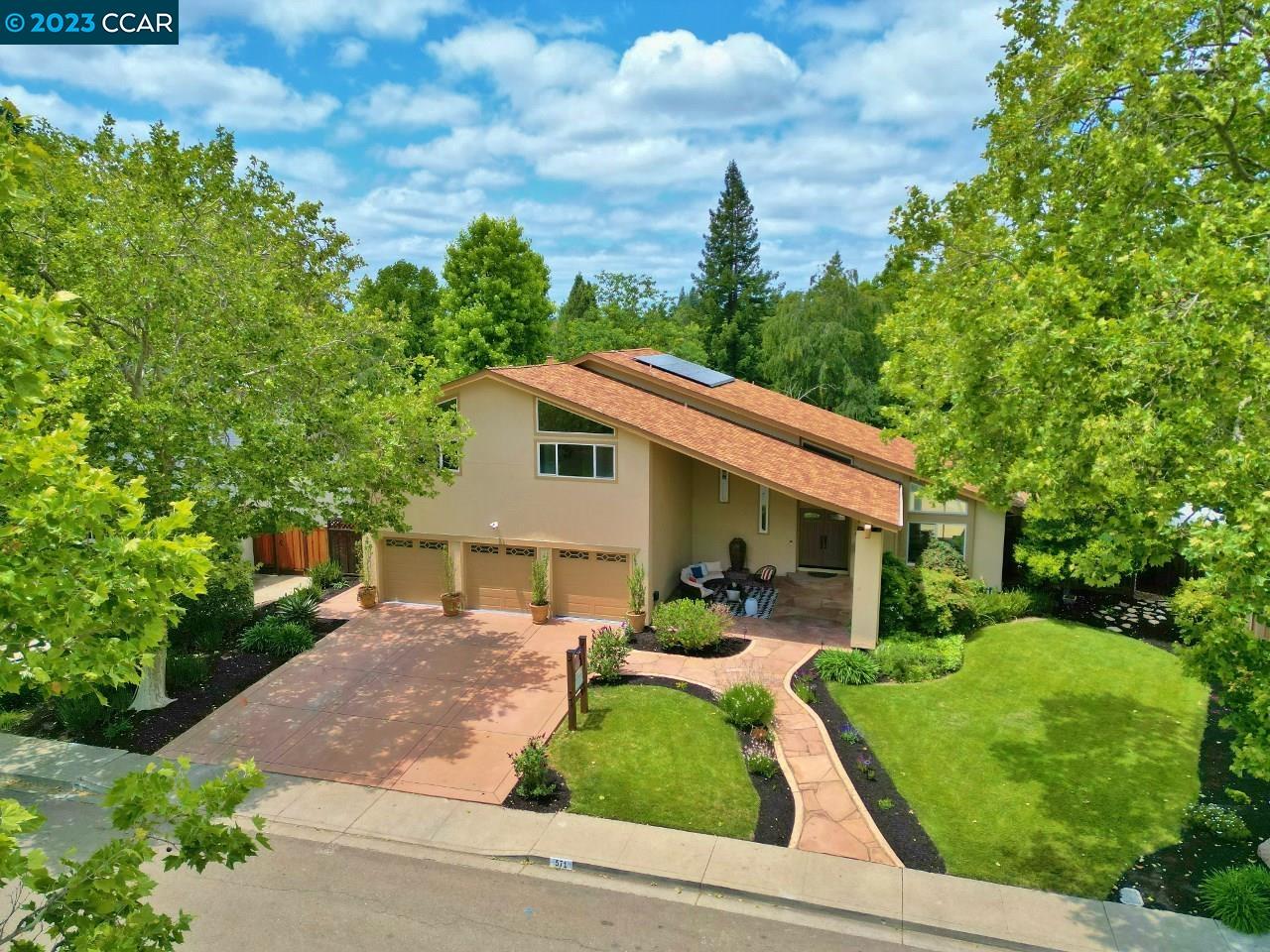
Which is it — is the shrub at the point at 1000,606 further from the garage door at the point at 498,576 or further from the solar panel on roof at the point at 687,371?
the garage door at the point at 498,576

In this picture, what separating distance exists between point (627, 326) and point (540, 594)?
4243 cm

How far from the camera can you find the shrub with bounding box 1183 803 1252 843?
9.84 m

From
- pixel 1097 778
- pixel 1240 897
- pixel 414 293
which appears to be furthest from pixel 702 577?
pixel 414 293

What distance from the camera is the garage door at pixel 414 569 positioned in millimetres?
19281

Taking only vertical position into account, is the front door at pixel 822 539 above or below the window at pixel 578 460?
below

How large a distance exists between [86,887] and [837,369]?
33.6m

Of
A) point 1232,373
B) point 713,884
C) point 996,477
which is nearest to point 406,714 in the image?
point 713,884

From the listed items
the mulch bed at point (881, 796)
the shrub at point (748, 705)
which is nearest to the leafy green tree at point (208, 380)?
the shrub at point (748, 705)

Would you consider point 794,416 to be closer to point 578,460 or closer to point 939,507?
point 939,507

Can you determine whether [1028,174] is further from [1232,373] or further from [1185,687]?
[1185,687]

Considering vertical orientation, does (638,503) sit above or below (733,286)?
below

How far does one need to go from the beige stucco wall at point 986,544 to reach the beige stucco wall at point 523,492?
358 inches

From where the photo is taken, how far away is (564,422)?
17562 millimetres

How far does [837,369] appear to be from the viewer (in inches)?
1371
